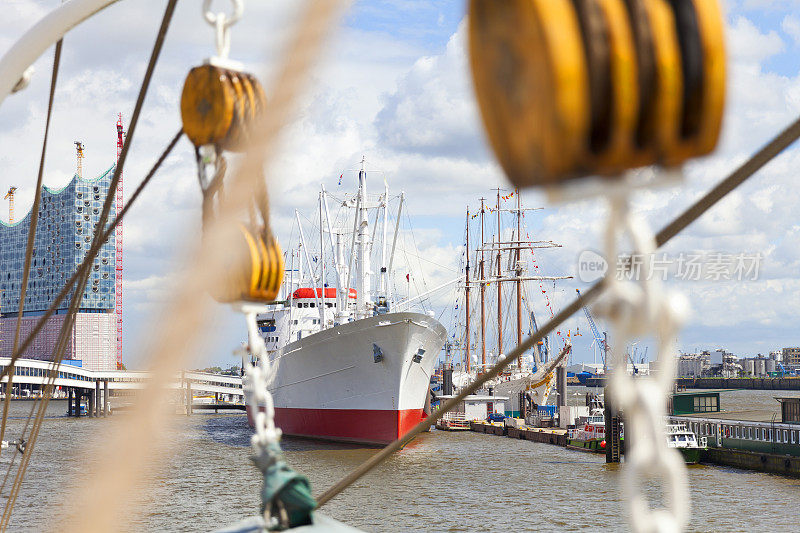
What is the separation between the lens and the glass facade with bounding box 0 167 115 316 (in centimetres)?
14312

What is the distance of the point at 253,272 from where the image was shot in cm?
367

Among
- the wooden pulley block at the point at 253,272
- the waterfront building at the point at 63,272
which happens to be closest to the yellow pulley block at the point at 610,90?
the wooden pulley block at the point at 253,272

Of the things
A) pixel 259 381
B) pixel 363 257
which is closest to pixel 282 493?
pixel 259 381

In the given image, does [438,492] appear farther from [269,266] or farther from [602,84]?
[602,84]

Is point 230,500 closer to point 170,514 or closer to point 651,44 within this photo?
point 170,514

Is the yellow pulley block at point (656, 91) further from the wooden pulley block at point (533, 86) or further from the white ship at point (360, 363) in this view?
A: the white ship at point (360, 363)

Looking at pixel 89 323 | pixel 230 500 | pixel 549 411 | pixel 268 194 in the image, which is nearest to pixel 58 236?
pixel 89 323

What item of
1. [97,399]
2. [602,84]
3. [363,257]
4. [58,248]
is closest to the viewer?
[602,84]

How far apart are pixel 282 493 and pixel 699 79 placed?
9.43 ft

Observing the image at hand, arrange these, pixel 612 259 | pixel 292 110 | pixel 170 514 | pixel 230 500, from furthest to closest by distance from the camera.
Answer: pixel 230 500
pixel 170 514
pixel 292 110
pixel 612 259

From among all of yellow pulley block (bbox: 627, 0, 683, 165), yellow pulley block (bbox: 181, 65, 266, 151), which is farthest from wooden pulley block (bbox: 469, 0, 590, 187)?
yellow pulley block (bbox: 181, 65, 266, 151)

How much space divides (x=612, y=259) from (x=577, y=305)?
1780mm

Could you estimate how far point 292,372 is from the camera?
4844 cm

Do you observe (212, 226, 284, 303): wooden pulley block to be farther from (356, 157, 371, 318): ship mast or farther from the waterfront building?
the waterfront building
